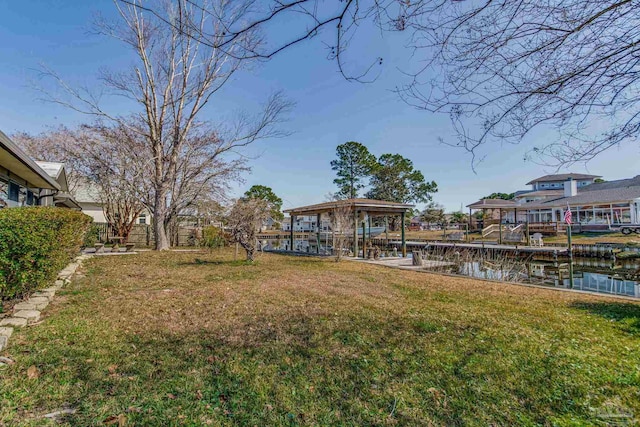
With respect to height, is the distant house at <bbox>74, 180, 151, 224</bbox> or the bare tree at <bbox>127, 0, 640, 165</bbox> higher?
the distant house at <bbox>74, 180, 151, 224</bbox>

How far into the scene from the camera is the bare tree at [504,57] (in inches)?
85.0

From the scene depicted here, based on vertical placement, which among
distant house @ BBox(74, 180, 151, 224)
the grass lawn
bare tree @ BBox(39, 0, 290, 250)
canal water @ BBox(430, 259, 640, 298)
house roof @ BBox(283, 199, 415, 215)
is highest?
bare tree @ BBox(39, 0, 290, 250)

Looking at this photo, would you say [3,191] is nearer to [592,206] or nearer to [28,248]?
[28,248]

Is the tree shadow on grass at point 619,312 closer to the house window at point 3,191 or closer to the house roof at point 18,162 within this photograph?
the house roof at point 18,162

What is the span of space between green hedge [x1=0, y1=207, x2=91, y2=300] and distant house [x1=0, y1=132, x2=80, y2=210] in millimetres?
1665

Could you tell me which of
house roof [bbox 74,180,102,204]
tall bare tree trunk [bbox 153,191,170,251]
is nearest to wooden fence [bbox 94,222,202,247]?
house roof [bbox 74,180,102,204]

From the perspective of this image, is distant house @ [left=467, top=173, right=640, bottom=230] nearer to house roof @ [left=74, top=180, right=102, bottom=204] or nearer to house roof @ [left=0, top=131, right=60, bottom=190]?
house roof @ [left=0, top=131, right=60, bottom=190]

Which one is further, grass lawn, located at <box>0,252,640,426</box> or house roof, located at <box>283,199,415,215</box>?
house roof, located at <box>283,199,415,215</box>

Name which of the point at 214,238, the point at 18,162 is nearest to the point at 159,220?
the point at 214,238

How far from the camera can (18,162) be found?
21.6 ft

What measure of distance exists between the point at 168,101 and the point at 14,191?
6.92 metres

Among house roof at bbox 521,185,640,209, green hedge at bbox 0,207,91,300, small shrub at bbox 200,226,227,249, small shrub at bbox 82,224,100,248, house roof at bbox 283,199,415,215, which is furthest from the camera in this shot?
house roof at bbox 521,185,640,209

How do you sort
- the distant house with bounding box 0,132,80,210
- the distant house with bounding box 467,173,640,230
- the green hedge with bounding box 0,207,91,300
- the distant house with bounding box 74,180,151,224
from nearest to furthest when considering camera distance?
the green hedge with bounding box 0,207,91,300 < the distant house with bounding box 0,132,80,210 < the distant house with bounding box 74,180,151,224 < the distant house with bounding box 467,173,640,230

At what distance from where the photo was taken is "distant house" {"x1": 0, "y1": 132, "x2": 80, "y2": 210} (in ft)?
17.9
